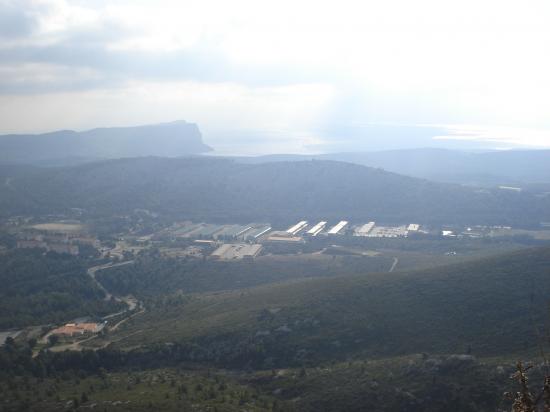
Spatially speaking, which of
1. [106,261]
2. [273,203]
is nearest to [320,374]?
[106,261]

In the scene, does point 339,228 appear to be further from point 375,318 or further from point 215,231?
point 375,318

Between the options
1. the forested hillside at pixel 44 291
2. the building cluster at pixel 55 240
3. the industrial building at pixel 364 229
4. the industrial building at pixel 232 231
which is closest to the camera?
the forested hillside at pixel 44 291

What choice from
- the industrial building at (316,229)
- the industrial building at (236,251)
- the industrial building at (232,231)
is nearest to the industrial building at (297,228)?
the industrial building at (316,229)

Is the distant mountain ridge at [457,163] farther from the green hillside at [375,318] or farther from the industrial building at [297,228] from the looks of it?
the green hillside at [375,318]

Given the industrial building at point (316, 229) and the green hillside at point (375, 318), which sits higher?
the green hillside at point (375, 318)

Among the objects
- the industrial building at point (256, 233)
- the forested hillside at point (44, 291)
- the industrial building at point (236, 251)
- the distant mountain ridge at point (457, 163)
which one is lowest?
the forested hillside at point (44, 291)

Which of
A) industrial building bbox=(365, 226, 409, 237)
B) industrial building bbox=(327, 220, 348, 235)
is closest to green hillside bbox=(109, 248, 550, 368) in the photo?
industrial building bbox=(365, 226, 409, 237)

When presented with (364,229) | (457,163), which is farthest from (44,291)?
(457,163)

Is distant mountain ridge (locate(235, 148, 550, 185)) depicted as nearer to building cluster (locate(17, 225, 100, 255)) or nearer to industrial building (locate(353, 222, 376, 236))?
industrial building (locate(353, 222, 376, 236))
